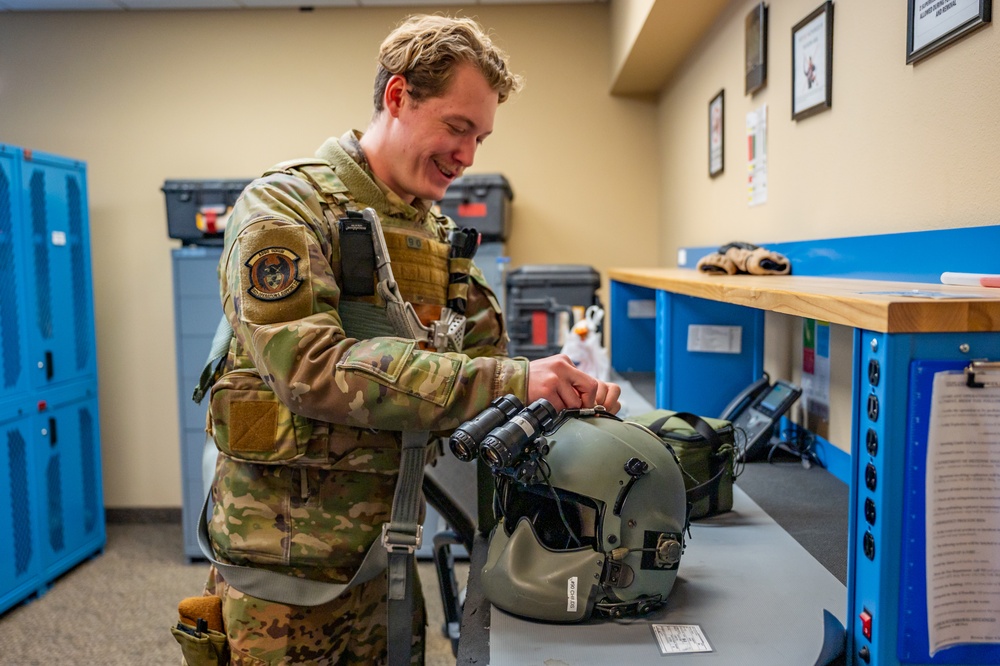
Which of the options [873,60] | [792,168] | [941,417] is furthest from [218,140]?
[941,417]

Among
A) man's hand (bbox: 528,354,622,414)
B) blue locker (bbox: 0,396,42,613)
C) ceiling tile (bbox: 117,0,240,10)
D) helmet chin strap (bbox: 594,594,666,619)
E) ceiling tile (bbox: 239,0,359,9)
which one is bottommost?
blue locker (bbox: 0,396,42,613)

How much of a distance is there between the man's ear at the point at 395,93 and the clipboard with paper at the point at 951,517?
880mm

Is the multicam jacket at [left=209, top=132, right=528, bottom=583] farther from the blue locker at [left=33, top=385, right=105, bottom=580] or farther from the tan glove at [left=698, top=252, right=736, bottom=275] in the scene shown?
the blue locker at [left=33, top=385, right=105, bottom=580]

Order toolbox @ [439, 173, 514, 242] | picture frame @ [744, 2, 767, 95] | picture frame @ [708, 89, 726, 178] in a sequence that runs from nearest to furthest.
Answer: picture frame @ [744, 2, 767, 95]
picture frame @ [708, 89, 726, 178]
toolbox @ [439, 173, 514, 242]

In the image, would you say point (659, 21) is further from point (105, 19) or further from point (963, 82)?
point (105, 19)

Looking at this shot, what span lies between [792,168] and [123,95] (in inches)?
144

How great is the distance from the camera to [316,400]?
1007mm

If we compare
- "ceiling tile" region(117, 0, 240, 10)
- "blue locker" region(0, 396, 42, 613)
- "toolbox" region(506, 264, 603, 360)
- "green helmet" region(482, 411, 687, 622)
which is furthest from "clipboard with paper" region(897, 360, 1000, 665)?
"ceiling tile" region(117, 0, 240, 10)

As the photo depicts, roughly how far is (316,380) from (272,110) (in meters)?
3.47

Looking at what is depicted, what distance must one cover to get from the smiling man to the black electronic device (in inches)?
29.9

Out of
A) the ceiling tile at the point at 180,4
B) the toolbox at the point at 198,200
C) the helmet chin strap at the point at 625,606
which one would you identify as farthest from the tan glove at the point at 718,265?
the ceiling tile at the point at 180,4

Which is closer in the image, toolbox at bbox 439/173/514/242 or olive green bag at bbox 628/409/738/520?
olive green bag at bbox 628/409/738/520

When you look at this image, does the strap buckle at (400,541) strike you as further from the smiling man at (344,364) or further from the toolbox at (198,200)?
the toolbox at (198,200)

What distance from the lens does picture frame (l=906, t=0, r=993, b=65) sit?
109 cm
